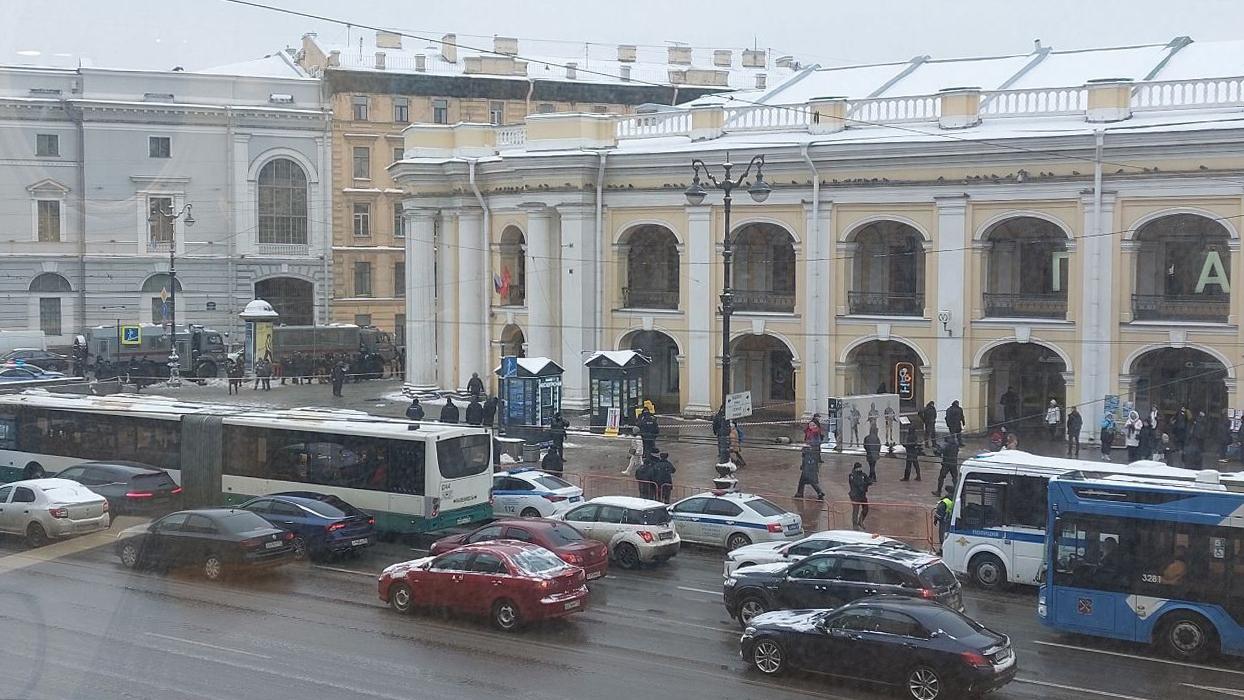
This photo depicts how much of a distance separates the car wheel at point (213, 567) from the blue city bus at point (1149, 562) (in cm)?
1076

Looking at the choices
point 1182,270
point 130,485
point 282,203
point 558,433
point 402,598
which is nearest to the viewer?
point 402,598

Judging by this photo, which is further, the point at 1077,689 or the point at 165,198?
the point at 165,198

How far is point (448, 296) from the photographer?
42781 millimetres

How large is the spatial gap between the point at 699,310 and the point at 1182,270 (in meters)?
12.2

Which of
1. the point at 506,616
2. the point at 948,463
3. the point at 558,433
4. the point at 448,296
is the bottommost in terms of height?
the point at 506,616

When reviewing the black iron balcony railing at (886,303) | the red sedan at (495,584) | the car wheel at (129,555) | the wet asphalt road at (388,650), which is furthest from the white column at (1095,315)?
the car wheel at (129,555)

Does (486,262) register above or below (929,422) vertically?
above

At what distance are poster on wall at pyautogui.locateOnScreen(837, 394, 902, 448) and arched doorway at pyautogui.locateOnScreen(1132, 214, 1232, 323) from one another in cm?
613

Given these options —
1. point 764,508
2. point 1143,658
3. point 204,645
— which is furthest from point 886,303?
point 204,645

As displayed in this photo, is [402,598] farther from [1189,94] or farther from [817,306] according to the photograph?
[1189,94]

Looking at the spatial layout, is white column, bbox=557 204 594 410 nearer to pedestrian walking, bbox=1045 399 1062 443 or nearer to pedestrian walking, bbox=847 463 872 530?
pedestrian walking, bbox=1045 399 1062 443

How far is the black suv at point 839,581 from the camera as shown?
1577 cm

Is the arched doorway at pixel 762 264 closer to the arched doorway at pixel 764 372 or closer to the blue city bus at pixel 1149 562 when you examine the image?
the arched doorway at pixel 764 372

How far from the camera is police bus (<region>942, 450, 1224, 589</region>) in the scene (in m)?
19.0
